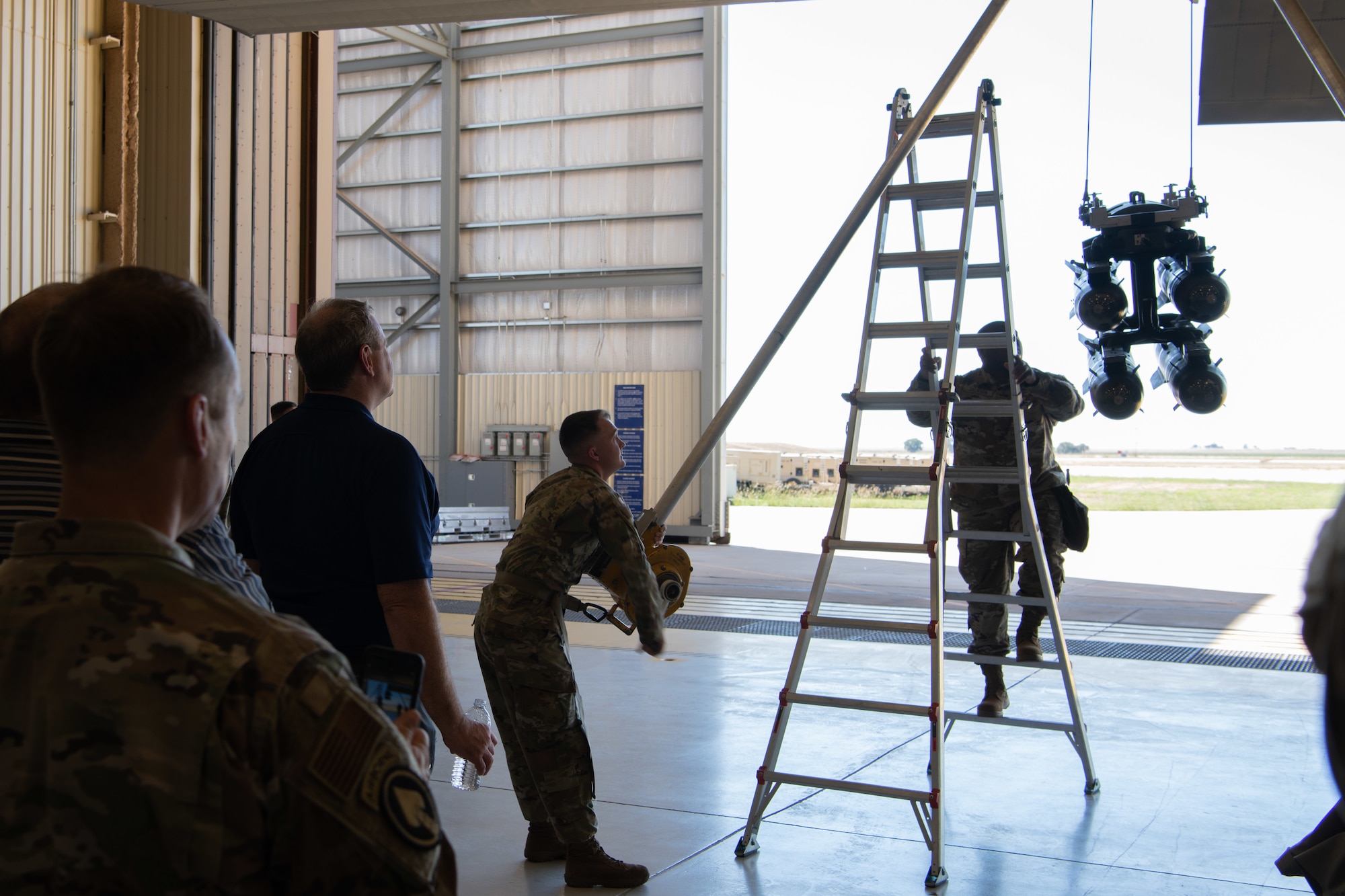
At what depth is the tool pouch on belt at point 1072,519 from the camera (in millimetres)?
6219

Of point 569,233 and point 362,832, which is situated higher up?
point 569,233

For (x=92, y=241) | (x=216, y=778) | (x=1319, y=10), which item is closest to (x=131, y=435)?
(x=216, y=778)

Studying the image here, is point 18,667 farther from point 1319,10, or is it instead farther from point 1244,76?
point 1244,76

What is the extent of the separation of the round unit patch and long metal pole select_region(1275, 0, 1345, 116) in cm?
428

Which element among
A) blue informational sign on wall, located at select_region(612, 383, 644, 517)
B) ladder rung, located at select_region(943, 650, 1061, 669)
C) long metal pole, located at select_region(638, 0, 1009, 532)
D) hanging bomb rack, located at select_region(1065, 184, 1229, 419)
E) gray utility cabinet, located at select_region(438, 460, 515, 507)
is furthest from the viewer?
gray utility cabinet, located at select_region(438, 460, 515, 507)

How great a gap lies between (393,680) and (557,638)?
263 centimetres

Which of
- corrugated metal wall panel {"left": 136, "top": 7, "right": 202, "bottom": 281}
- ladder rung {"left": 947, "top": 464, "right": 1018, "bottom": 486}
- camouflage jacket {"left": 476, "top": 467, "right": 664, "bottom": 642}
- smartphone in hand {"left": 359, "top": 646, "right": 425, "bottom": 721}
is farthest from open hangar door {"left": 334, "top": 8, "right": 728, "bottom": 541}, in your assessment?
smartphone in hand {"left": 359, "top": 646, "right": 425, "bottom": 721}

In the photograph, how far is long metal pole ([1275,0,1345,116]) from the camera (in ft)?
13.0

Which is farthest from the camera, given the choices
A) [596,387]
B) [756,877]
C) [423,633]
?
[596,387]

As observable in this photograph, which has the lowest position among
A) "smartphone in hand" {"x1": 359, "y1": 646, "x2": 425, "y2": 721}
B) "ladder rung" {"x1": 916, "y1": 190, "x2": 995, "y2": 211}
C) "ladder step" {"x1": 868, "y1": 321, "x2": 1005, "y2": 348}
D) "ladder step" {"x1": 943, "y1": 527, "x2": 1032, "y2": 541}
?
"ladder step" {"x1": 943, "y1": 527, "x2": 1032, "y2": 541}

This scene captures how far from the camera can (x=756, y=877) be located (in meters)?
3.93

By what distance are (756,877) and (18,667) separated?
3302 mm

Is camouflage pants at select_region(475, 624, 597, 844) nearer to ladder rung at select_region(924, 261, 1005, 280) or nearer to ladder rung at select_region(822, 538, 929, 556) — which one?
ladder rung at select_region(822, 538, 929, 556)

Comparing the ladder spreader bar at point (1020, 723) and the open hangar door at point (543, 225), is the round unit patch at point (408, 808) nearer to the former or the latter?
the ladder spreader bar at point (1020, 723)
